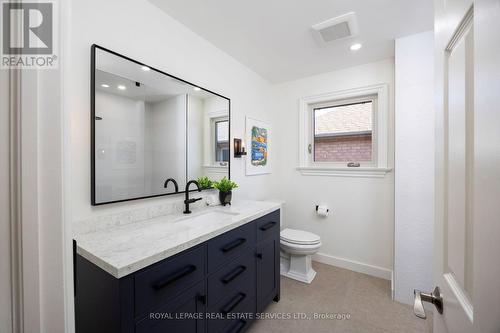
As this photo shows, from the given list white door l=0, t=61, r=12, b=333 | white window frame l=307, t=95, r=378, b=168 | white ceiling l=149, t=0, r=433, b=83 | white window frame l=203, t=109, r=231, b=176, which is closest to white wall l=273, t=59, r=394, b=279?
white window frame l=307, t=95, r=378, b=168

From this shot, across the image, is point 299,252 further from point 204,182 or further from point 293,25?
point 293,25

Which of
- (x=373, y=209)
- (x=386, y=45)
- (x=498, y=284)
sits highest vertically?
(x=386, y=45)

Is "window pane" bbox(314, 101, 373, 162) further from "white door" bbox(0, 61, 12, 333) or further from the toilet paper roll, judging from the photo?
"white door" bbox(0, 61, 12, 333)

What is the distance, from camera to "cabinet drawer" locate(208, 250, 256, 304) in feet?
4.04

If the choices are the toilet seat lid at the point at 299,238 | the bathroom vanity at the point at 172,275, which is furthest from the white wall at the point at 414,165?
the bathroom vanity at the point at 172,275

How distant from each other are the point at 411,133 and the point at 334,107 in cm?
104

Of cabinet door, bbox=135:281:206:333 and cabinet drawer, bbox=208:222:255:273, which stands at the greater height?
cabinet drawer, bbox=208:222:255:273

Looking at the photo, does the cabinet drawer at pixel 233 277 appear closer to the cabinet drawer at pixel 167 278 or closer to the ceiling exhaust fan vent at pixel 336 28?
the cabinet drawer at pixel 167 278

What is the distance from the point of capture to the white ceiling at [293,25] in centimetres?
155

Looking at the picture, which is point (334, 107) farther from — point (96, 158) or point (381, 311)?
point (96, 158)

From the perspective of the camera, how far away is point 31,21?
437 mm

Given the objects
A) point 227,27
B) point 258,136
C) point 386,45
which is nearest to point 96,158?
point 227,27

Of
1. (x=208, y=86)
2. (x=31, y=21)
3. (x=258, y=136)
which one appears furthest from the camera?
(x=258, y=136)

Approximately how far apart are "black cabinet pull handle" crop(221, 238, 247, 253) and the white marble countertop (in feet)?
0.34
